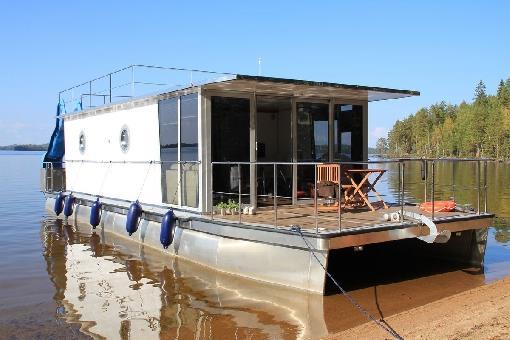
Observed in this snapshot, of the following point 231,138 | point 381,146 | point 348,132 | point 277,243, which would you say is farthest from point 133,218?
point 381,146

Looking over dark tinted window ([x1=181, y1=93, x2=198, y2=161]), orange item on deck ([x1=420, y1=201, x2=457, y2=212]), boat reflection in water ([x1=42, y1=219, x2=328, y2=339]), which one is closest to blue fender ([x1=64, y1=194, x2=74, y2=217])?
boat reflection in water ([x1=42, y1=219, x2=328, y2=339])

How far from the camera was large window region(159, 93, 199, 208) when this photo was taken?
10141 millimetres

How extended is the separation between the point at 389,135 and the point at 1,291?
120662 mm

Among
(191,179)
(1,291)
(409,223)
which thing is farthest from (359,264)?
(1,291)

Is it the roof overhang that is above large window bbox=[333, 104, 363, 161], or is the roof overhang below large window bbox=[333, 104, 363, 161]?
above

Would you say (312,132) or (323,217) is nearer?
(323,217)

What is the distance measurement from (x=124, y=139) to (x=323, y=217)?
233 inches

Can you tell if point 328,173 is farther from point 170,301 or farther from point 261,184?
point 170,301

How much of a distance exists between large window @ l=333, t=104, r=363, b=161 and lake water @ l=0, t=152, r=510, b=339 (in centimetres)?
250

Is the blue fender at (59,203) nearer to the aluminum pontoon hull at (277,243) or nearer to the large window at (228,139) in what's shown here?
Result: the aluminum pontoon hull at (277,243)

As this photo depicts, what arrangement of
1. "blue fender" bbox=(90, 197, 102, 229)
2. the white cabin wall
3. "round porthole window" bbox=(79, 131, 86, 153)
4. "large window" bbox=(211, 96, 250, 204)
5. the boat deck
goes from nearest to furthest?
the boat deck, "large window" bbox=(211, 96, 250, 204), the white cabin wall, "blue fender" bbox=(90, 197, 102, 229), "round porthole window" bbox=(79, 131, 86, 153)

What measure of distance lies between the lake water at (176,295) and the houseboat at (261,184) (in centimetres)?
36

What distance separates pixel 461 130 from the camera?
272 feet

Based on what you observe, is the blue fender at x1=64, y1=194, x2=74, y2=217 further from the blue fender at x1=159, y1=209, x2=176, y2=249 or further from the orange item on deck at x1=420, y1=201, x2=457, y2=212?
the orange item on deck at x1=420, y1=201, x2=457, y2=212
